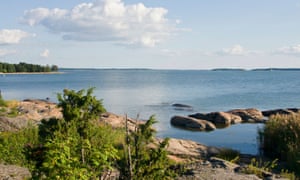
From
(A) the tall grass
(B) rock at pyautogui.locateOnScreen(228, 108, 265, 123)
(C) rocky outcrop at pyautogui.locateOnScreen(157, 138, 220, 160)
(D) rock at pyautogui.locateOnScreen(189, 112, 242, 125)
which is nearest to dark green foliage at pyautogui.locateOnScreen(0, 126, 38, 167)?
(C) rocky outcrop at pyautogui.locateOnScreen(157, 138, 220, 160)

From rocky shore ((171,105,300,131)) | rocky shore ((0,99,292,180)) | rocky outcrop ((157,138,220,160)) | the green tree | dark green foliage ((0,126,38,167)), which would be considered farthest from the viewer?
rocky shore ((171,105,300,131))

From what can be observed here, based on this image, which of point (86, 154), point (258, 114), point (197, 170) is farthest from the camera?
point (258, 114)

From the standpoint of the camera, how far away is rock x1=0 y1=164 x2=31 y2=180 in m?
8.62

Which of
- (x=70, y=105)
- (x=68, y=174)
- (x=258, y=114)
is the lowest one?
(x=258, y=114)

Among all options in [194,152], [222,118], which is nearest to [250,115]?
[222,118]

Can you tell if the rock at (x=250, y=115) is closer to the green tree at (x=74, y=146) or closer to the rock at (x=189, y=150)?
the rock at (x=189, y=150)

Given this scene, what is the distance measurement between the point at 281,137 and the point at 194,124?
12578 millimetres

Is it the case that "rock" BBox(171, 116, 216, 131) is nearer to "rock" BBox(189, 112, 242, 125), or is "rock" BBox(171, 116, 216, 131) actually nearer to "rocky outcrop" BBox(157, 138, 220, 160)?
"rock" BBox(189, 112, 242, 125)

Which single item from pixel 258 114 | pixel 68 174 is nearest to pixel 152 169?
pixel 68 174

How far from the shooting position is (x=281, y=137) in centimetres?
1358

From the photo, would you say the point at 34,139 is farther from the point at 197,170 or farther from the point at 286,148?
the point at 286,148

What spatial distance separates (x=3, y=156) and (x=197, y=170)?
528 cm

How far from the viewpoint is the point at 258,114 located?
1256 inches

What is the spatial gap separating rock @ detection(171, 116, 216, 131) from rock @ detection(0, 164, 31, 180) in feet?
56.4
